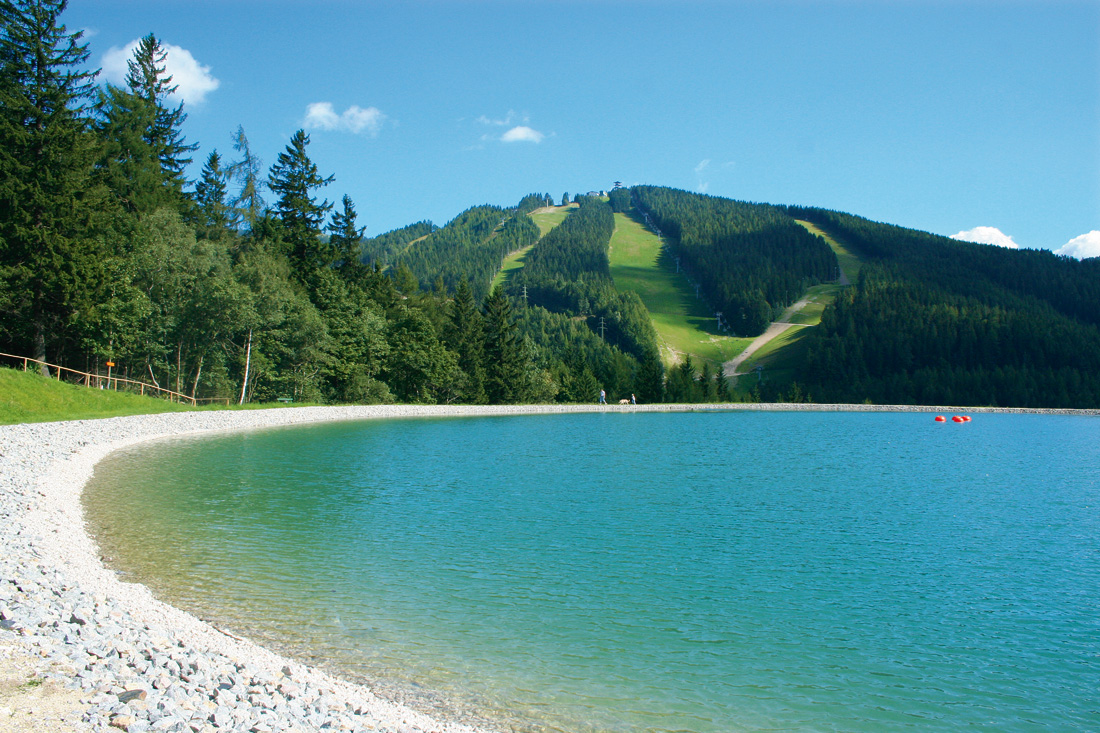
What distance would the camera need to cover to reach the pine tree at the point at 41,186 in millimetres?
34688

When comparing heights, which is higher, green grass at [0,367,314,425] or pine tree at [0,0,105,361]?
pine tree at [0,0,105,361]

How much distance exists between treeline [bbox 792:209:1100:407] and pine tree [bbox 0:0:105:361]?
127620 mm

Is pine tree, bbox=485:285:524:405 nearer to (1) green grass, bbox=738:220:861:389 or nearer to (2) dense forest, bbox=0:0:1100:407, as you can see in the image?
(2) dense forest, bbox=0:0:1100:407

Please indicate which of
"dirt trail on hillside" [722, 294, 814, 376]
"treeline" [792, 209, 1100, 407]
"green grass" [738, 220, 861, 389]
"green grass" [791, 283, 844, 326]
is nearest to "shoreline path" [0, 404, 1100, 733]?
"treeline" [792, 209, 1100, 407]

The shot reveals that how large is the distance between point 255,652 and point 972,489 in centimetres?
2366

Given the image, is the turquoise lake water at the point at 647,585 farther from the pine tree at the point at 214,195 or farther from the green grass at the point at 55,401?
the pine tree at the point at 214,195

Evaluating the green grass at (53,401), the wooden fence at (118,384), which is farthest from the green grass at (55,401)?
the wooden fence at (118,384)

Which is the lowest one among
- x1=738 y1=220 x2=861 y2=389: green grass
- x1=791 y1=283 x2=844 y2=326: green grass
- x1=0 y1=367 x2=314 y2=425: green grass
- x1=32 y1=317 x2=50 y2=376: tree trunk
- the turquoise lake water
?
the turquoise lake water

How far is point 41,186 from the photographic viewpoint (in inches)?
1404

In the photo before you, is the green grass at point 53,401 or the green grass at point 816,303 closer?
the green grass at point 53,401

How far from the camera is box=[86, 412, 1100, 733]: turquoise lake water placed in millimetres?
7359

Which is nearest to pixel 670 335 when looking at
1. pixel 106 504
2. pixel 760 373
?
pixel 760 373

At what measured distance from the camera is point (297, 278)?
198 feet

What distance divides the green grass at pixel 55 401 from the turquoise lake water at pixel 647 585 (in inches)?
428
